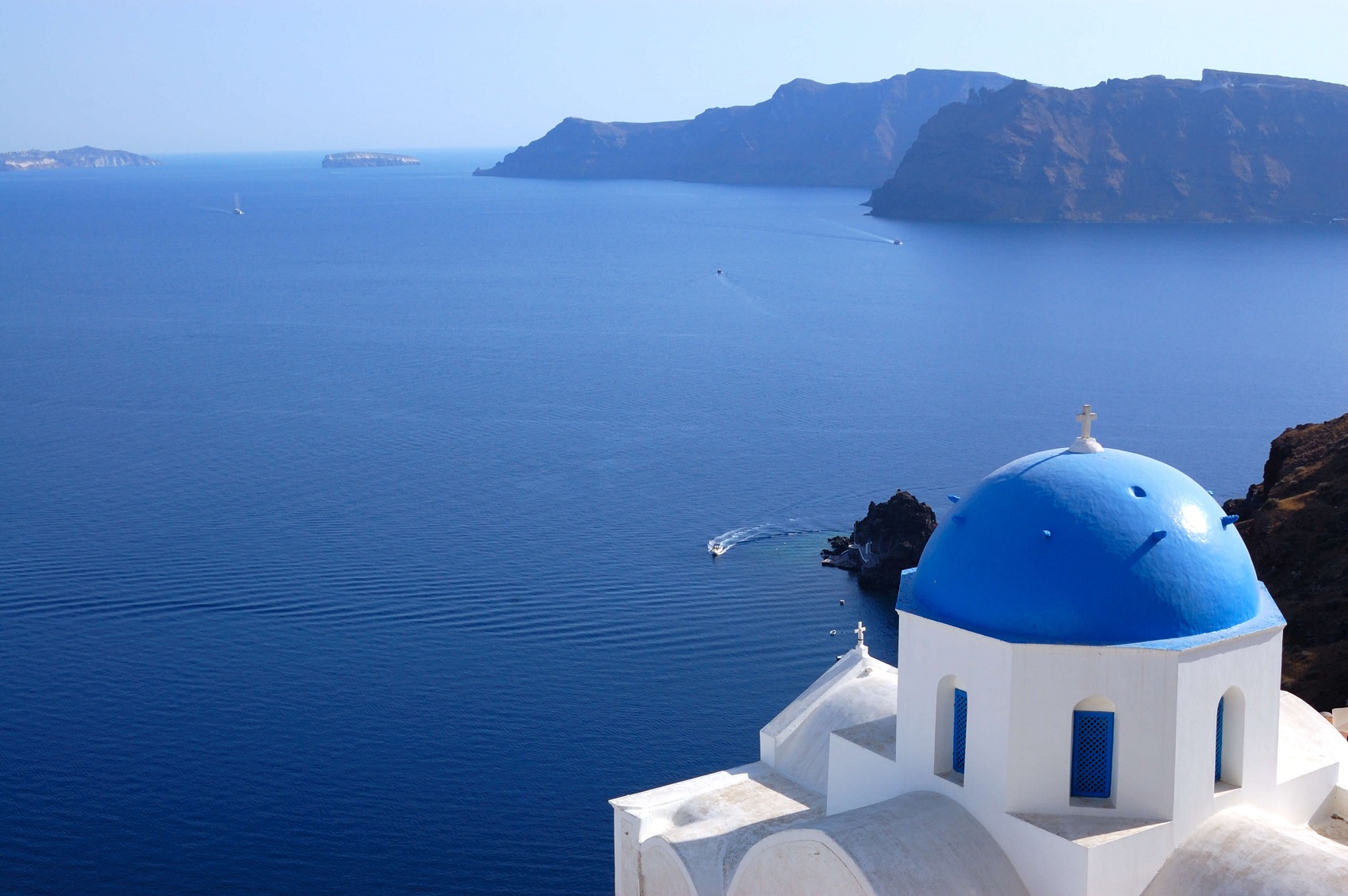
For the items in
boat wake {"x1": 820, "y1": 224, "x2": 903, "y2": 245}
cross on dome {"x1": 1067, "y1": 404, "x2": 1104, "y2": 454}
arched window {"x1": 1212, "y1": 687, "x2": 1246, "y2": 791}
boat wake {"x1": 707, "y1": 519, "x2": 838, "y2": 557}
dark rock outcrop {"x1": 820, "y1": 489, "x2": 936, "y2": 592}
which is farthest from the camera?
boat wake {"x1": 820, "y1": 224, "x2": 903, "y2": 245}

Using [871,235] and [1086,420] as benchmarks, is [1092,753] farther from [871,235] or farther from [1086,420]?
[871,235]

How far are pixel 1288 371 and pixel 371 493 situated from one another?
5557 centimetres

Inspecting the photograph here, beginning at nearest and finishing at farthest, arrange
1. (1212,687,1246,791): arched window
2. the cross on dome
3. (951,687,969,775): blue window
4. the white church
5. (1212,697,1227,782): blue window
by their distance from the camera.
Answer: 1. the white church
2. (1212,687,1246,791): arched window
3. (1212,697,1227,782): blue window
4. (951,687,969,775): blue window
5. the cross on dome

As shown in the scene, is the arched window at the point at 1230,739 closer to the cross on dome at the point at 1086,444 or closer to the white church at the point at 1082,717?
the white church at the point at 1082,717

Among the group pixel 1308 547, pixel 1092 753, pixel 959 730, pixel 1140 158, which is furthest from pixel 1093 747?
pixel 1140 158

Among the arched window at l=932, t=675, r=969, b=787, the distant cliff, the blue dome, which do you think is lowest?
the arched window at l=932, t=675, r=969, b=787

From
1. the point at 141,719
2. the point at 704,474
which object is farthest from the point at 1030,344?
the point at 141,719

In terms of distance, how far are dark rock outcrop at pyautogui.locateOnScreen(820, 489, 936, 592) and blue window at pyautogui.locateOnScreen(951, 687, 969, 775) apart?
106 ft

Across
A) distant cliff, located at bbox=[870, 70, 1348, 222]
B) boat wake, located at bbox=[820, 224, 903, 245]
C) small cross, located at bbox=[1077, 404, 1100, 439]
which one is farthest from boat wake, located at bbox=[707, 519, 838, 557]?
distant cliff, located at bbox=[870, 70, 1348, 222]

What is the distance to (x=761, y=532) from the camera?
51688 mm

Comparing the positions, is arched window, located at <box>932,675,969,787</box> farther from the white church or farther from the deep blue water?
the deep blue water

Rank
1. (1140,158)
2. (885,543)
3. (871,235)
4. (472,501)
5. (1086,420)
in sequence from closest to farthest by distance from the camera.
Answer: (1086,420)
(885,543)
(472,501)
(871,235)
(1140,158)

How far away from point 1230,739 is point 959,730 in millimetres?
2775

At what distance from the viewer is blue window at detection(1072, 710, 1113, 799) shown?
45.6 feet
